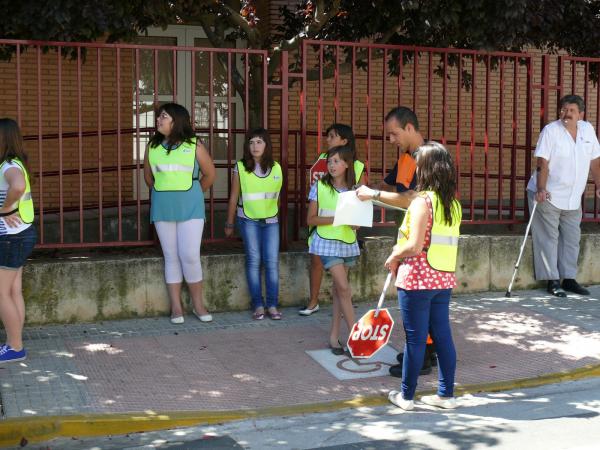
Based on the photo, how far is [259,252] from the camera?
7.98 meters

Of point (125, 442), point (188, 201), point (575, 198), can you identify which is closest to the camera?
point (125, 442)

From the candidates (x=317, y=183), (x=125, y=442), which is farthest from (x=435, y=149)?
(x=125, y=442)

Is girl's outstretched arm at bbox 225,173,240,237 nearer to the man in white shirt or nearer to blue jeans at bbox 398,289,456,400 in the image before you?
blue jeans at bbox 398,289,456,400

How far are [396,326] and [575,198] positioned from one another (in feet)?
8.36

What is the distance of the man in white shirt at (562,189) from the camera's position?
882 centimetres

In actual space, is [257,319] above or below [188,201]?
below

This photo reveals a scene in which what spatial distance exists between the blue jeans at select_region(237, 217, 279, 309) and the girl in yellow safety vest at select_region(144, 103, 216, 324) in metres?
0.44

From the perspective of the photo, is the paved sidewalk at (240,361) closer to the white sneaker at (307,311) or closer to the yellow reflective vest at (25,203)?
the white sneaker at (307,311)

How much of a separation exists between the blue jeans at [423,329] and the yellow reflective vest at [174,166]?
8.81ft

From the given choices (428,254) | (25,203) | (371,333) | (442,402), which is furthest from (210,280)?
(428,254)

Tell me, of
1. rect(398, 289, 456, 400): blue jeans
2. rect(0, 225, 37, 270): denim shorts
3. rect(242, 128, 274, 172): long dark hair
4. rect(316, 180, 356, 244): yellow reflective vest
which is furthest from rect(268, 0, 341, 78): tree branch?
rect(398, 289, 456, 400): blue jeans

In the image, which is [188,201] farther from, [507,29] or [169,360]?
[507,29]

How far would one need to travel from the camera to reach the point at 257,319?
8008 mm

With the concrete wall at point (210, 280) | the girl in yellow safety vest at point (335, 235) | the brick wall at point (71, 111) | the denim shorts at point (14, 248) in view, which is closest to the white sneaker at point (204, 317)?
the concrete wall at point (210, 280)
